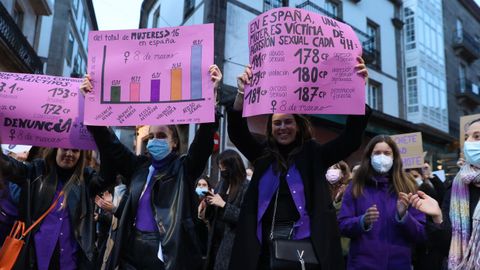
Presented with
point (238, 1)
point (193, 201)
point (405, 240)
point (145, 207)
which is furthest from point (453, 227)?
point (238, 1)

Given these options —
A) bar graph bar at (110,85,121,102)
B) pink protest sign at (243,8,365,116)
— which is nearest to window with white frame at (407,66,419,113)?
pink protest sign at (243,8,365,116)

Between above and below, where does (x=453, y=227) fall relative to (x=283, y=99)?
below

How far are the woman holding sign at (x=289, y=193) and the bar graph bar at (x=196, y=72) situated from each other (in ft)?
0.96

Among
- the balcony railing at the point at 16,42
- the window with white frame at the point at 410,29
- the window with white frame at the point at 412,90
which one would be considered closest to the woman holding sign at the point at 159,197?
the balcony railing at the point at 16,42

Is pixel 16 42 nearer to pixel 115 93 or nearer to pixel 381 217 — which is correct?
pixel 115 93

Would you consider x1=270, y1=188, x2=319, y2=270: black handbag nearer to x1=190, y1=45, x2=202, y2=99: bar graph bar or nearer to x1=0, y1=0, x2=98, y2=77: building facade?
x1=190, y1=45, x2=202, y2=99: bar graph bar

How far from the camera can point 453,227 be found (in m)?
3.00

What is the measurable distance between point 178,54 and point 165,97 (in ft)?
1.10

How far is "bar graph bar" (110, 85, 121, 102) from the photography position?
3.30 m

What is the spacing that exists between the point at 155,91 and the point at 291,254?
61.0 inches

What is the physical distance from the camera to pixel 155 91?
326 centimetres

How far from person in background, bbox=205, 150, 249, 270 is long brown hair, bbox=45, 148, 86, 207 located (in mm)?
1473

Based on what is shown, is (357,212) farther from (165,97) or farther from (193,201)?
(165,97)

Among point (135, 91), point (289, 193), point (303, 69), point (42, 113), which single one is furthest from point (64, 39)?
point (289, 193)
